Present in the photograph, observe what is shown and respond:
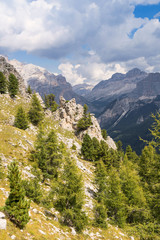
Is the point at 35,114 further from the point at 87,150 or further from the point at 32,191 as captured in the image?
the point at 32,191

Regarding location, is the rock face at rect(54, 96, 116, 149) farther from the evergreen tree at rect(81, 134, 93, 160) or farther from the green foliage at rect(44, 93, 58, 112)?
the evergreen tree at rect(81, 134, 93, 160)

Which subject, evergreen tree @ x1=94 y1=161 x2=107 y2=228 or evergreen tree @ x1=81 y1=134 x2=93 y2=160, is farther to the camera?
evergreen tree @ x1=81 y1=134 x2=93 y2=160

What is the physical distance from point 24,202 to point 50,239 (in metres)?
5.39

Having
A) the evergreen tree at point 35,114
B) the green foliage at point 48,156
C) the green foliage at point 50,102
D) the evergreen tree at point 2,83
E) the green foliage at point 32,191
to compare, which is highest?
the green foliage at point 50,102

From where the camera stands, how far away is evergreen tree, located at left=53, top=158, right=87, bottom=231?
64.8ft

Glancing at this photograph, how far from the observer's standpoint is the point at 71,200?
68.0ft

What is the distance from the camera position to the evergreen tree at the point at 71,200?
19766mm

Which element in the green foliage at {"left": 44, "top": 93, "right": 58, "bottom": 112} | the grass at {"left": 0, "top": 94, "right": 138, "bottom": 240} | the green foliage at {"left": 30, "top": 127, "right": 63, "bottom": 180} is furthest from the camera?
the green foliage at {"left": 44, "top": 93, "right": 58, "bottom": 112}

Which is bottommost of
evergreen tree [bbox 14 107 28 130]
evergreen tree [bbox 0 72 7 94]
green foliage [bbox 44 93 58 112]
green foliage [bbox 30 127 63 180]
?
green foliage [bbox 30 127 63 180]

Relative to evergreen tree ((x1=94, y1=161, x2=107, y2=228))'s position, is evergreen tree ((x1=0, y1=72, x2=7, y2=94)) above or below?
above

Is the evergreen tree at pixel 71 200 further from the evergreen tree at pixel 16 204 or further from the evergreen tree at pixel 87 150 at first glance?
the evergreen tree at pixel 87 150

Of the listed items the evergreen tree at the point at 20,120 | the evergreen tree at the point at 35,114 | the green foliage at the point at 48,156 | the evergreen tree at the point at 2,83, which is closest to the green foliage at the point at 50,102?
the evergreen tree at the point at 35,114

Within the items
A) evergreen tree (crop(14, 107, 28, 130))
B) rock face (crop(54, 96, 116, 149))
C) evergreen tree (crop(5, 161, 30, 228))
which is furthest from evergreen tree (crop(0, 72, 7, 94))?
evergreen tree (crop(5, 161, 30, 228))

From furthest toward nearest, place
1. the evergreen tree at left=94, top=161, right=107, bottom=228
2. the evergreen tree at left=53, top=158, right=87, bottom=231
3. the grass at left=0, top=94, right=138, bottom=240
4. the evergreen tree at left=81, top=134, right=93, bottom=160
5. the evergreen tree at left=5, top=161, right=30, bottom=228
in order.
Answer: the evergreen tree at left=81, top=134, right=93, bottom=160 → the evergreen tree at left=94, top=161, right=107, bottom=228 → the evergreen tree at left=53, top=158, right=87, bottom=231 → the grass at left=0, top=94, right=138, bottom=240 → the evergreen tree at left=5, top=161, right=30, bottom=228
